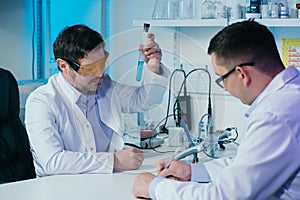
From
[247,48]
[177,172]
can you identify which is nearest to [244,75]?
[247,48]

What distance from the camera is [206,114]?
94.9 inches

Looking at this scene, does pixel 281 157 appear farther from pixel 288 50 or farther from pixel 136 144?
pixel 288 50

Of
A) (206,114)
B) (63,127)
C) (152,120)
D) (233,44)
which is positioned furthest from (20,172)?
(233,44)

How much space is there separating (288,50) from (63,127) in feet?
4.30

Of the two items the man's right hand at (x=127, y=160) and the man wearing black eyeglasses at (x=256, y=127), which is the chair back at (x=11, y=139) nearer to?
the man's right hand at (x=127, y=160)

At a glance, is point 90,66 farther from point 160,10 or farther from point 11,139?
point 160,10

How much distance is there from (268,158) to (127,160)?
77cm

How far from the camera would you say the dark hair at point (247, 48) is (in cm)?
133

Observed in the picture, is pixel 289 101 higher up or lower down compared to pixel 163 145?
higher up

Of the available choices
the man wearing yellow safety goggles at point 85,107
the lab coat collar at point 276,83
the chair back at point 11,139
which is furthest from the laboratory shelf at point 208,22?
the lab coat collar at point 276,83

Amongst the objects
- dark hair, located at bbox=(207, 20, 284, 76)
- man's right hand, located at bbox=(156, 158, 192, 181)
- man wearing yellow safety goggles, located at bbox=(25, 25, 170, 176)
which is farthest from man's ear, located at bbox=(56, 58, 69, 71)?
dark hair, located at bbox=(207, 20, 284, 76)

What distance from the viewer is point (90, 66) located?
1.91m

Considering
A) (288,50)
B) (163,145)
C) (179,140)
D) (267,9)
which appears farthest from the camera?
(288,50)

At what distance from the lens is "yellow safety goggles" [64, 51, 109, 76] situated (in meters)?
1.90
